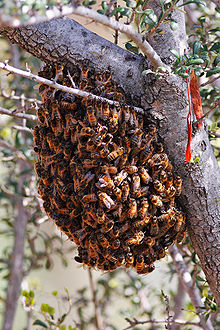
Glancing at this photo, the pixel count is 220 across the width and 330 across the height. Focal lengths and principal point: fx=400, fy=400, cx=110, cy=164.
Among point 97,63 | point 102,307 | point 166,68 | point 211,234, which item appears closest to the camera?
point 166,68

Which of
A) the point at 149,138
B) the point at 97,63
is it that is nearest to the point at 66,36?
the point at 97,63

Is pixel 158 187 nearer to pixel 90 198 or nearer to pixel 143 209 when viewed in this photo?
pixel 143 209

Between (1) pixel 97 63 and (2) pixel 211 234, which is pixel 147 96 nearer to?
(1) pixel 97 63


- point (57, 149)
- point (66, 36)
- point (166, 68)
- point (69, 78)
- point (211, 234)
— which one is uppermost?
point (66, 36)

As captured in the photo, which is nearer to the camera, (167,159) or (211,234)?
(167,159)

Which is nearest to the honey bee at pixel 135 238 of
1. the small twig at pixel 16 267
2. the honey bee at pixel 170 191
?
the honey bee at pixel 170 191

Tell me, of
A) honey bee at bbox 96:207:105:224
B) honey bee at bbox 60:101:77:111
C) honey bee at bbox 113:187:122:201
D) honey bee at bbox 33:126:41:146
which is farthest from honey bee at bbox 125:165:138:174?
honey bee at bbox 33:126:41:146

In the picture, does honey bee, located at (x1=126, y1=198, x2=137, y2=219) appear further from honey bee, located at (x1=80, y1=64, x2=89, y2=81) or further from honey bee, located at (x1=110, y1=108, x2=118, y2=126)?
honey bee, located at (x1=80, y1=64, x2=89, y2=81)

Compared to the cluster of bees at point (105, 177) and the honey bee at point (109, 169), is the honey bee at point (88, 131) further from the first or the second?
the honey bee at point (109, 169)
